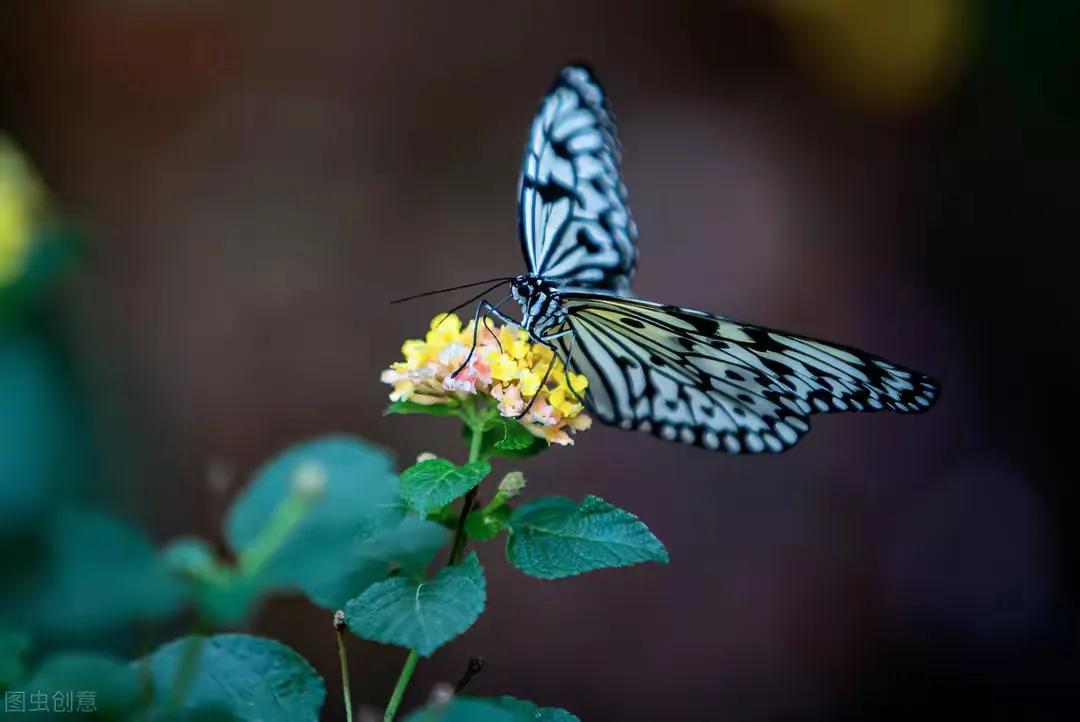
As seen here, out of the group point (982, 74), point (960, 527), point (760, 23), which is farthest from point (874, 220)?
point (960, 527)

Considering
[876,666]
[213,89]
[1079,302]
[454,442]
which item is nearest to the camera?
[876,666]

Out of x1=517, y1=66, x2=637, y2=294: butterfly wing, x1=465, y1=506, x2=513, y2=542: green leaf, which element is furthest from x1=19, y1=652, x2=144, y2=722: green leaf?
x1=517, y1=66, x2=637, y2=294: butterfly wing

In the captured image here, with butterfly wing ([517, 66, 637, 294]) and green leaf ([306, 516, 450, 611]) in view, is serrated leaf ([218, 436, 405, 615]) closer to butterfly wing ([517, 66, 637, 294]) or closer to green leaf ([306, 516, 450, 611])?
green leaf ([306, 516, 450, 611])

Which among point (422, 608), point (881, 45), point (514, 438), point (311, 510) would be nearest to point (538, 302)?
point (514, 438)

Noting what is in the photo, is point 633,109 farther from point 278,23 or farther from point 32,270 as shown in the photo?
point 32,270

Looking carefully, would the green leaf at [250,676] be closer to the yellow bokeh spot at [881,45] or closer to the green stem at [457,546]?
the green stem at [457,546]
